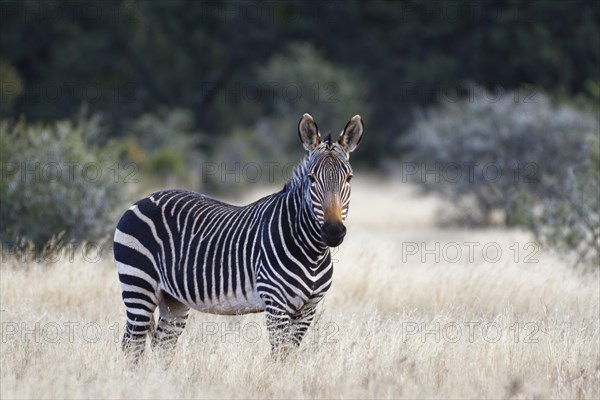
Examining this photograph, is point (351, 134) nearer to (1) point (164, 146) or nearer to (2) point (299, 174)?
(2) point (299, 174)

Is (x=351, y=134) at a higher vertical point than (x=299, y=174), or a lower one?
higher

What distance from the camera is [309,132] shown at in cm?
734

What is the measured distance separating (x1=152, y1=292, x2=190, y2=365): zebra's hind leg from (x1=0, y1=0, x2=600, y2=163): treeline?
29668 millimetres

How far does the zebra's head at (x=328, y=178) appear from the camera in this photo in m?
6.81

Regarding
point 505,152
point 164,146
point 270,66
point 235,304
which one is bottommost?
point 235,304

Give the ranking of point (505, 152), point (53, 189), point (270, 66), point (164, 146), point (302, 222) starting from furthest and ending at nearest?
point (270, 66)
point (164, 146)
point (505, 152)
point (53, 189)
point (302, 222)

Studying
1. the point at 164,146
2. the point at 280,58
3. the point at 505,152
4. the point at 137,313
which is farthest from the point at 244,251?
the point at 280,58

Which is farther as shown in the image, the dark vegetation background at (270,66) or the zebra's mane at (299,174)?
the dark vegetation background at (270,66)

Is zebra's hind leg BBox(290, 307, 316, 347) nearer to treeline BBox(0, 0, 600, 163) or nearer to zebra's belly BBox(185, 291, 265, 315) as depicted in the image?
zebra's belly BBox(185, 291, 265, 315)

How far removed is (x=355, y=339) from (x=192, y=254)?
1.59 metres

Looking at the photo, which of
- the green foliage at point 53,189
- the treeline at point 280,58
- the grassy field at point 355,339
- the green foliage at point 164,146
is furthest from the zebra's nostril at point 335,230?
the treeline at point 280,58

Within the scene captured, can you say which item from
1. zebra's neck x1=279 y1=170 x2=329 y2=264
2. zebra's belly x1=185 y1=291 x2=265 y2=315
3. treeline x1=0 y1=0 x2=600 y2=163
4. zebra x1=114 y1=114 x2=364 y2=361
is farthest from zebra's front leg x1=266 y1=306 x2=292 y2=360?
treeline x1=0 y1=0 x2=600 y2=163

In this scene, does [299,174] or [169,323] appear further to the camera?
[169,323]

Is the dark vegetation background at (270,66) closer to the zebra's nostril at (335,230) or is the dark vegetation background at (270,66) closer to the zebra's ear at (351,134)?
the zebra's ear at (351,134)
